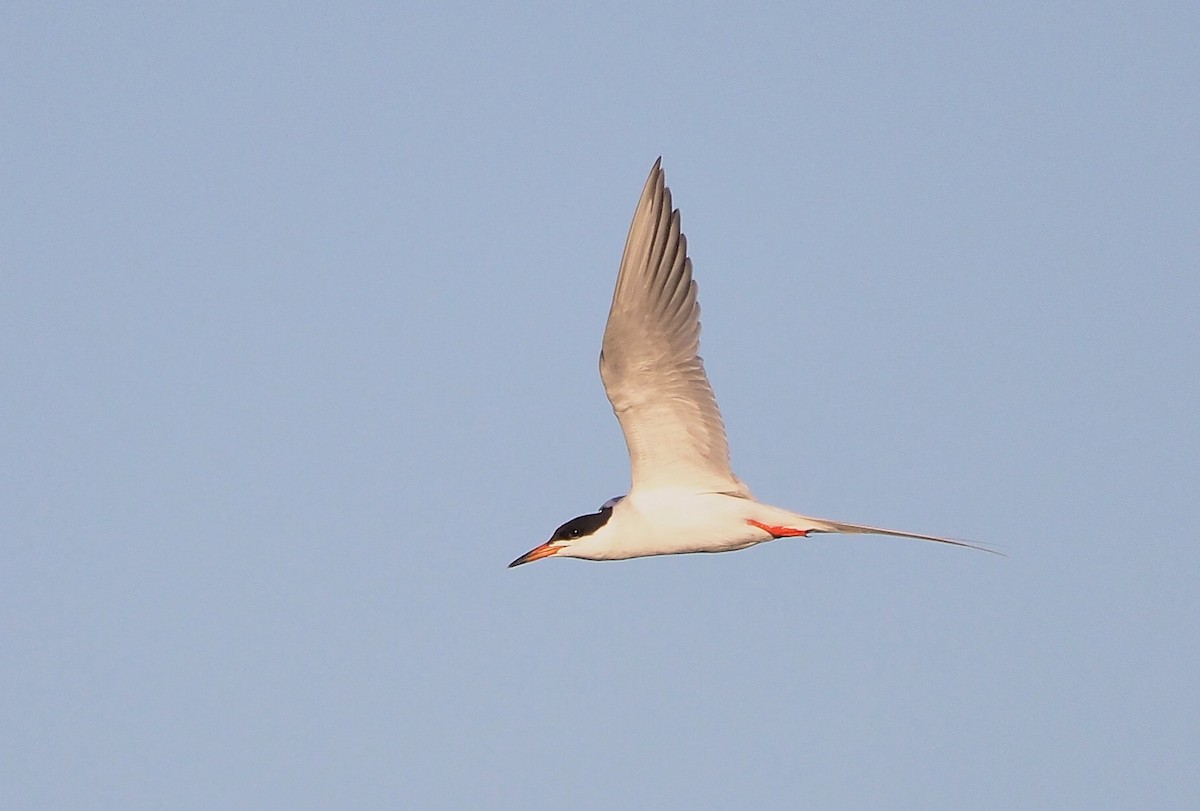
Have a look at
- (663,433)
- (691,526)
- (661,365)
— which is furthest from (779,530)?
(661,365)

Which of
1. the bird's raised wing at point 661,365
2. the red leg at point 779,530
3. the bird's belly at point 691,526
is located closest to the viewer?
the bird's raised wing at point 661,365

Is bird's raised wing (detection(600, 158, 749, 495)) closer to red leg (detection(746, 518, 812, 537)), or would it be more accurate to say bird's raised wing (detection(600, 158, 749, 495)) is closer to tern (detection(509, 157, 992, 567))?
tern (detection(509, 157, 992, 567))

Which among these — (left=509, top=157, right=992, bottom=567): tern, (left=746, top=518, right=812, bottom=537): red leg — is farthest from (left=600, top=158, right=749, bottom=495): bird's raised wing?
(left=746, top=518, right=812, bottom=537): red leg

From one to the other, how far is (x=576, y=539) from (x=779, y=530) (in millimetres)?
1752

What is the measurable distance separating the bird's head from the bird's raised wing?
49 centimetres

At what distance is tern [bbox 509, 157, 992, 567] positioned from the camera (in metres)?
10.6

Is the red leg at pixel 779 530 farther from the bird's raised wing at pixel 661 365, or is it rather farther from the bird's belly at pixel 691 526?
the bird's raised wing at pixel 661 365

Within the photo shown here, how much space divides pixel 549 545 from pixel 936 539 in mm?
3364

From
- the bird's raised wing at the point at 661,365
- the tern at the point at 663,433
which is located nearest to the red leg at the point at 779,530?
the tern at the point at 663,433

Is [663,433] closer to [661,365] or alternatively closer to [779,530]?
[661,365]

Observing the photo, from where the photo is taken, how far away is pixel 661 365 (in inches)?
428

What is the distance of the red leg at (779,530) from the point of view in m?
11.1

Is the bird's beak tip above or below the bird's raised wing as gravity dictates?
below

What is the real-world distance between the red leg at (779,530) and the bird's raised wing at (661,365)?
0.38 meters
